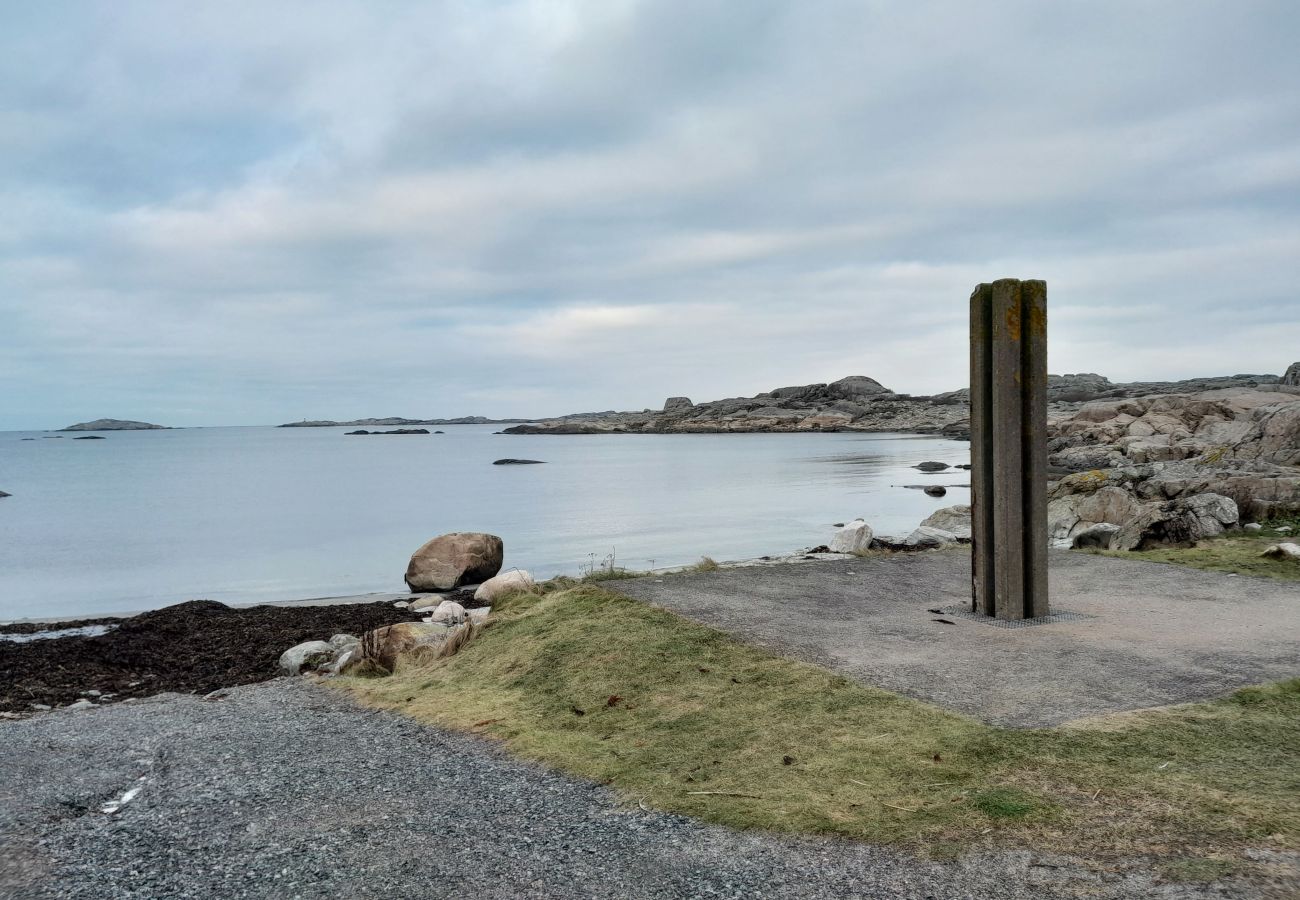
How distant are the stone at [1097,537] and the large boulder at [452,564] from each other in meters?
10.6

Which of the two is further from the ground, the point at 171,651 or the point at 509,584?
the point at 509,584

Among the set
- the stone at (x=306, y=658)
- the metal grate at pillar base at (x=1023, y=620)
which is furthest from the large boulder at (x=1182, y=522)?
the stone at (x=306, y=658)

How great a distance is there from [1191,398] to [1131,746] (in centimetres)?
3355

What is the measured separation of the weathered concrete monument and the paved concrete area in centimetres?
43

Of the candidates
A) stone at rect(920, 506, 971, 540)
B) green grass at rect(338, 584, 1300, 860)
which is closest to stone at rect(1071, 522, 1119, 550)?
stone at rect(920, 506, 971, 540)

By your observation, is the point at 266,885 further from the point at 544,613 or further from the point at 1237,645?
the point at 1237,645

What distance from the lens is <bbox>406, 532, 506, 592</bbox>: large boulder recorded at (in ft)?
57.8

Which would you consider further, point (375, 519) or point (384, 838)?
point (375, 519)

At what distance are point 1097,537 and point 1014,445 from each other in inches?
260

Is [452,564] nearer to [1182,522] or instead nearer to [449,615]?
[449,615]

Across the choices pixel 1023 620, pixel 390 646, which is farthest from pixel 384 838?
pixel 1023 620

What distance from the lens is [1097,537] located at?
1284 centimetres

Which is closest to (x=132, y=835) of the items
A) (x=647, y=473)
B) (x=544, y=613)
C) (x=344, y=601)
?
(x=544, y=613)

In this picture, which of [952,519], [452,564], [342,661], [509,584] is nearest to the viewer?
[342,661]
